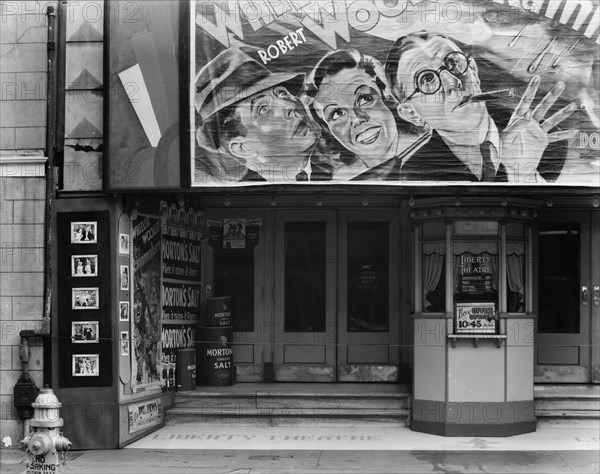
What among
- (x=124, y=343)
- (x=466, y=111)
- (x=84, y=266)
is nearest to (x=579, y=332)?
(x=466, y=111)

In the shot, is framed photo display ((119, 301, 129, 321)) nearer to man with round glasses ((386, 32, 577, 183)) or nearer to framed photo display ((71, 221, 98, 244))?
framed photo display ((71, 221, 98, 244))

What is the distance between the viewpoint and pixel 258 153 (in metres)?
12.0

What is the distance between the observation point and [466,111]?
39.1ft

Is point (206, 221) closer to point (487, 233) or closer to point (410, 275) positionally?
point (410, 275)

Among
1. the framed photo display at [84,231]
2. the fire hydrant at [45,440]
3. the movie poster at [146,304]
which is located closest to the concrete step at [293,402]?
the movie poster at [146,304]

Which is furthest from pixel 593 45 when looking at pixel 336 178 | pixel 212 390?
pixel 212 390

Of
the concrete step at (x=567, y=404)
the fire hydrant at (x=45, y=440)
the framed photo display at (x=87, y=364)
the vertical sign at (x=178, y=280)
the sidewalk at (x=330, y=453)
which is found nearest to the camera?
the fire hydrant at (x=45, y=440)

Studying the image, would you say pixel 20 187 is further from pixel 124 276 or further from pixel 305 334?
pixel 305 334

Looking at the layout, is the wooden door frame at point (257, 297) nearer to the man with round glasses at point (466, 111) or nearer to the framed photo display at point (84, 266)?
the framed photo display at point (84, 266)

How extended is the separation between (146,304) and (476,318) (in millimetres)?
4557

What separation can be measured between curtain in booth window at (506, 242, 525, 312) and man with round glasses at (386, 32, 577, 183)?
5.12 ft

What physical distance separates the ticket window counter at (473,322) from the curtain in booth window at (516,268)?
0.01 metres

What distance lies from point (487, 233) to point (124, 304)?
16.3 ft

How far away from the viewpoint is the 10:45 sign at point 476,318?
12.8 meters
